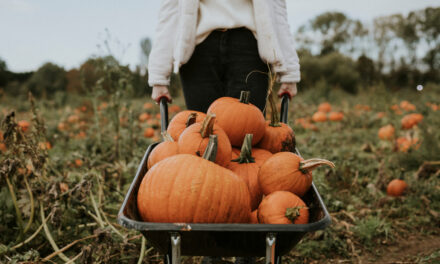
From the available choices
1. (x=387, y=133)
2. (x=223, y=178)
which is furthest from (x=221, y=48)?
(x=387, y=133)

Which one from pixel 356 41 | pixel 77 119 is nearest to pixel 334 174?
pixel 77 119

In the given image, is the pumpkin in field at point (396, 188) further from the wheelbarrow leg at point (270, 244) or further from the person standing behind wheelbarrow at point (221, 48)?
the wheelbarrow leg at point (270, 244)

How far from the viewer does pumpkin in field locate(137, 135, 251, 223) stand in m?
1.17

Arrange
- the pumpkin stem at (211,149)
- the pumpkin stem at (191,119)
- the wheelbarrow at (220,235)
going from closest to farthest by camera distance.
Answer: the wheelbarrow at (220,235) < the pumpkin stem at (211,149) < the pumpkin stem at (191,119)

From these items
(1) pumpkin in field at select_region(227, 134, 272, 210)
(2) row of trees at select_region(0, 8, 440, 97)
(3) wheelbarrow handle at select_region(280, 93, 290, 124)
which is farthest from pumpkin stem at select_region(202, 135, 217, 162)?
(2) row of trees at select_region(0, 8, 440, 97)

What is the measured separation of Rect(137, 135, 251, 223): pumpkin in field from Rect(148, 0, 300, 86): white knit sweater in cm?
99

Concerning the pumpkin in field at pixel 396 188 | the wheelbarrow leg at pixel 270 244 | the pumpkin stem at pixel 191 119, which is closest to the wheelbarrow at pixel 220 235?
the wheelbarrow leg at pixel 270 244

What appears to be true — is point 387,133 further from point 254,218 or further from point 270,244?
point 270,244

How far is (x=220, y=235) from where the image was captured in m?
1.12

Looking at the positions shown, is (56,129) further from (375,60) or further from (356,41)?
(356,41)

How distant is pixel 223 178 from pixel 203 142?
0.21 meters

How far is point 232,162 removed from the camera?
4.79ft

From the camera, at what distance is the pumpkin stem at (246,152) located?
4.62ft

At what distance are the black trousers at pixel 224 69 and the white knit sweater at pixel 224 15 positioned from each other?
57mm
